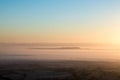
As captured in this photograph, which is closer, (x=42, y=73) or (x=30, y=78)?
(x=30, y=78)

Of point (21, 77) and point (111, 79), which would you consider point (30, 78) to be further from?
point (111, 79)

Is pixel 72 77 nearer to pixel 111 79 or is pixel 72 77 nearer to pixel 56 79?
pixel 56 79

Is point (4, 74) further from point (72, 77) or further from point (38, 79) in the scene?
point (72, 77)

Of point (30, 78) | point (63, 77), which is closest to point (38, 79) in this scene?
point (30, 78)

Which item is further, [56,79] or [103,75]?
[103,75]

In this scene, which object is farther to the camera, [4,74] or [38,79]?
[4,74]

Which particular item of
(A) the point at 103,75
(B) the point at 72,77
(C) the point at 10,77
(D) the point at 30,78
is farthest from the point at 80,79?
(C) the point at 10,77

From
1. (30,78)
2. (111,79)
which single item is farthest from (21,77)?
(111,79)
